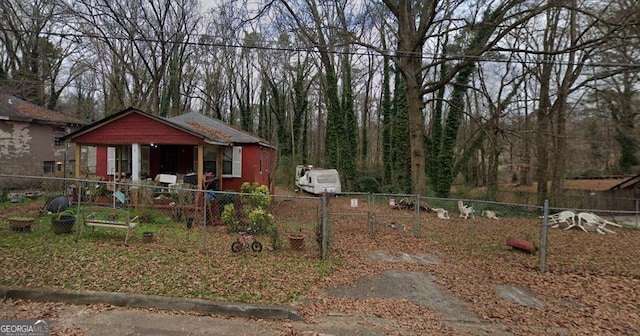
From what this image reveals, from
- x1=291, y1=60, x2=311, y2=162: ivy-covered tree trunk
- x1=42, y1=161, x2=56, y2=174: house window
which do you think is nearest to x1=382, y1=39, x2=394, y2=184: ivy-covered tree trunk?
x1=291, y1=60, x2=311, y2=162: ivy-covered tree trunk

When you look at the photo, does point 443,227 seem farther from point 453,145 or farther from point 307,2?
point 307,2

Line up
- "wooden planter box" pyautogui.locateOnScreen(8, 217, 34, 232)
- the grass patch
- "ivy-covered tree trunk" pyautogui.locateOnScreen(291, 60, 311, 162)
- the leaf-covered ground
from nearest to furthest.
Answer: the leaf-covered ground
the grass patch
"wooden planter box" pyautogui.locateOnScreen(8, 217, 34, 232)
"ivy-covered tree trunk" pyautogui.locateOnScreen(291, 60, 311, 162)

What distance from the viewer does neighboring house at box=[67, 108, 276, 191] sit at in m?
12.3

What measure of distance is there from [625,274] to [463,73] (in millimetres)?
14131

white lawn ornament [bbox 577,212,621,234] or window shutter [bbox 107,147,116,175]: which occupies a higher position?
window shutter [bbox 107,147,116,175]

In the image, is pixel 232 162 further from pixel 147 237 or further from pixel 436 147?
pixel 436 147

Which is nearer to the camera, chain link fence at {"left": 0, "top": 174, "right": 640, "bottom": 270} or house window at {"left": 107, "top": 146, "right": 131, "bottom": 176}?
chain link fence at {"left": 0, "top": 174, "right": 640, "bottom": 270}

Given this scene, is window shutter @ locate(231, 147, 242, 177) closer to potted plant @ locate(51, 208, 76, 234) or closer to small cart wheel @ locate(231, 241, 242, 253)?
potted plant @ locate(51, 208, 76, 234)

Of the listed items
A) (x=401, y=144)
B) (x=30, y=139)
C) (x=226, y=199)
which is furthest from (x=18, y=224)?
(x=401, y=144)

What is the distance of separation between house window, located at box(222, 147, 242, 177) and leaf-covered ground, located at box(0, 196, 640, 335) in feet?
17.9

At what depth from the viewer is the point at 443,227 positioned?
12.6 m

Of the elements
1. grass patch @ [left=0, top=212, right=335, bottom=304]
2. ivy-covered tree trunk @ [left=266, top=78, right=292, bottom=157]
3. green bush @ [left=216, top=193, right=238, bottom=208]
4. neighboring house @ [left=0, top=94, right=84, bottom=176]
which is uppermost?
ivy-covered tree trunk @ [left=266, top=78, right=292, bottom=157]

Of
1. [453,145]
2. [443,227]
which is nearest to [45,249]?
[443,227]

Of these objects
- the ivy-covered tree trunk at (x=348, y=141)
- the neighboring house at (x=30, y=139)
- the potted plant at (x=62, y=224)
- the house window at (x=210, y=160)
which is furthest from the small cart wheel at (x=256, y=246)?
the ivy-covered tree trunk at (x=348, y=141)
